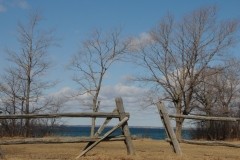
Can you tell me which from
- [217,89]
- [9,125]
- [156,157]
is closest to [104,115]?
[156,157]

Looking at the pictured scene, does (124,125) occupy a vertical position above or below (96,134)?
above

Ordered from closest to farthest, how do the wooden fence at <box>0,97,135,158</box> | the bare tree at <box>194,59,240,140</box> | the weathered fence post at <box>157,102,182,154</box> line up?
the wooden fence at <box>0,97,135,158</box>, the weathered fence post at <box>157,102,182,154</box>, the bare tree at <box>194,59,240,140</box>

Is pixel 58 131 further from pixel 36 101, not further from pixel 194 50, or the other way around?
Answer: pixel 194 50

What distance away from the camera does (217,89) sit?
1217 inches

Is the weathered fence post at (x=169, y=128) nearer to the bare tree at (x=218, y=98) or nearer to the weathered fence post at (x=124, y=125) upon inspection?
the weathered fence post at (x=124, y=125)

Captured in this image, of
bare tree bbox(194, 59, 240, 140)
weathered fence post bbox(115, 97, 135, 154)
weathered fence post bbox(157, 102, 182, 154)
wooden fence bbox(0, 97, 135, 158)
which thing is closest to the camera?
wooden fence bbox(0, 97, 135, 158)

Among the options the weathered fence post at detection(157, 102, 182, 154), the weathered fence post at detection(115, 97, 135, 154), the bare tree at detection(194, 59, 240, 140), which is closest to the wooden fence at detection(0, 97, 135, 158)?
the weathered fence post at detection(115, 97, 135, 154)

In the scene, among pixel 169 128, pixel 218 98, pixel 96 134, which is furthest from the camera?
pixel 218 98

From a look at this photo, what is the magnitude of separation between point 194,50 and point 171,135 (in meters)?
15.9

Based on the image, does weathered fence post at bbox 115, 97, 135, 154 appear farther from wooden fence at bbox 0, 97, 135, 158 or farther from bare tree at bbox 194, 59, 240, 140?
bare tree at bbox 194, 59, 240, 140

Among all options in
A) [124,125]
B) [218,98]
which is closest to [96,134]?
[124,125]

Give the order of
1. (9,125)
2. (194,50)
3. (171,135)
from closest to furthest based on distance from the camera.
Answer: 1. (171,135)
2. (9,125)
3. (194,50)

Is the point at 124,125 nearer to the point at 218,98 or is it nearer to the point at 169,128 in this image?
the point at 169,128

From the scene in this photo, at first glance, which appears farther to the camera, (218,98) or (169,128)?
(218,98)
